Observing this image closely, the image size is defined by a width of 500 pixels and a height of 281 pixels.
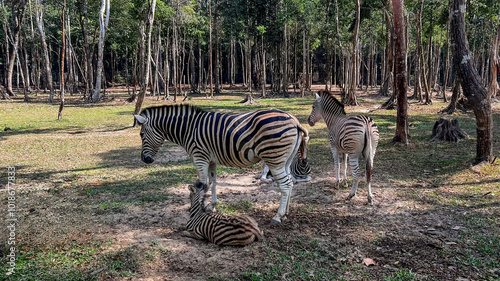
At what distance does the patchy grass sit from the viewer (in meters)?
4.53

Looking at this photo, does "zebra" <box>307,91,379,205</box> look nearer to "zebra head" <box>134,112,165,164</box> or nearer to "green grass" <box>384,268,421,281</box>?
"green grass" <box>384,268,421,281</box>

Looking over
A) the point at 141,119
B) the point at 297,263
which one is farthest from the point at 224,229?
the point at 141,119

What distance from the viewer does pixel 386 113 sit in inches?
821

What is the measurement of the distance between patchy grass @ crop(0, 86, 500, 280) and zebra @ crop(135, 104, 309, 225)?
1008 millimetres

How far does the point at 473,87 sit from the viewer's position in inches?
343

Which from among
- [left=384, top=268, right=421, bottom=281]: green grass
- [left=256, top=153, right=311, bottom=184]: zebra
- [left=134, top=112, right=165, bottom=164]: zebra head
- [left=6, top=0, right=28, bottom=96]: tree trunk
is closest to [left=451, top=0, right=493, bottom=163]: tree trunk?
[left=256, top=153, right=311, bottom=184]: zebra

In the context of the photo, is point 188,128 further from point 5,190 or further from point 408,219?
point 5,190

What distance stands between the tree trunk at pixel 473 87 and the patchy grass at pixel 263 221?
23.0 inches

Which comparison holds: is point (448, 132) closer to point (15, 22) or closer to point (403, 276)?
point (403, 276)

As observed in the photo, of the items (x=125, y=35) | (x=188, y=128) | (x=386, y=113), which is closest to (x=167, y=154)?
(x=188, y=128)

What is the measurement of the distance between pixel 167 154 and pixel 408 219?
828 centimetres

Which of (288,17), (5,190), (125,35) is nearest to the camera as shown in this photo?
(5,190)

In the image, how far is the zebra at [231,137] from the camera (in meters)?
5.69

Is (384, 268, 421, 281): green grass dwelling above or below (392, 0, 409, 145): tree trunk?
below
